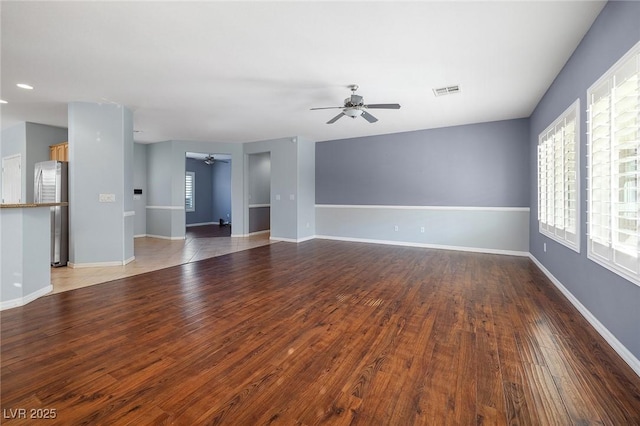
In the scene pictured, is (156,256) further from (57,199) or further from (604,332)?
(604,332)

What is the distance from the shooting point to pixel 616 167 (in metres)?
2.10

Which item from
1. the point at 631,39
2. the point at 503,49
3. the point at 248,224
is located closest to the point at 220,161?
the point at 248,224

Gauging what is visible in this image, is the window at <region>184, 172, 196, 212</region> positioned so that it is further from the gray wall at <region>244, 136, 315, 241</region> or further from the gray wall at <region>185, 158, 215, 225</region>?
the gray wall at <region>244, 136, 315, 241</region>

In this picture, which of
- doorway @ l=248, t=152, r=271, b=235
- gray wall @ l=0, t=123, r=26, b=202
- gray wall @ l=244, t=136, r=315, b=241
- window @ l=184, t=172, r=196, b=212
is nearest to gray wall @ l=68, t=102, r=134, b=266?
gray wall @ l=0, t=123, r=26, b=202

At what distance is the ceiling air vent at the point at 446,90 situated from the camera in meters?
3.85

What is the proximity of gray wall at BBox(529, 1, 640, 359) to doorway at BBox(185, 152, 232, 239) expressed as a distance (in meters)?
9.47

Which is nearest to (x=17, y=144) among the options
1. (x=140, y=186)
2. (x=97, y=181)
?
(x=140, y=186)

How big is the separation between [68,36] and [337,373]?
3791 millimetres

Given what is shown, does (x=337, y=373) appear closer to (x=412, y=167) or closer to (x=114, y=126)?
(x=114, y=126)

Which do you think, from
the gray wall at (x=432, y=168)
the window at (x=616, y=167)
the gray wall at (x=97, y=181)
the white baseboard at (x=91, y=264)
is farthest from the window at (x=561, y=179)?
the white baseboard at (x=91, y=264)

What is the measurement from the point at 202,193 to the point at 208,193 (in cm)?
29

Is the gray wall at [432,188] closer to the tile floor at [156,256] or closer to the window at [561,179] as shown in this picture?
the window at [561,179]

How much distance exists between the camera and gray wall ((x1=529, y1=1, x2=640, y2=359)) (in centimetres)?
189

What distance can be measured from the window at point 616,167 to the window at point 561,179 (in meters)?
0.48
